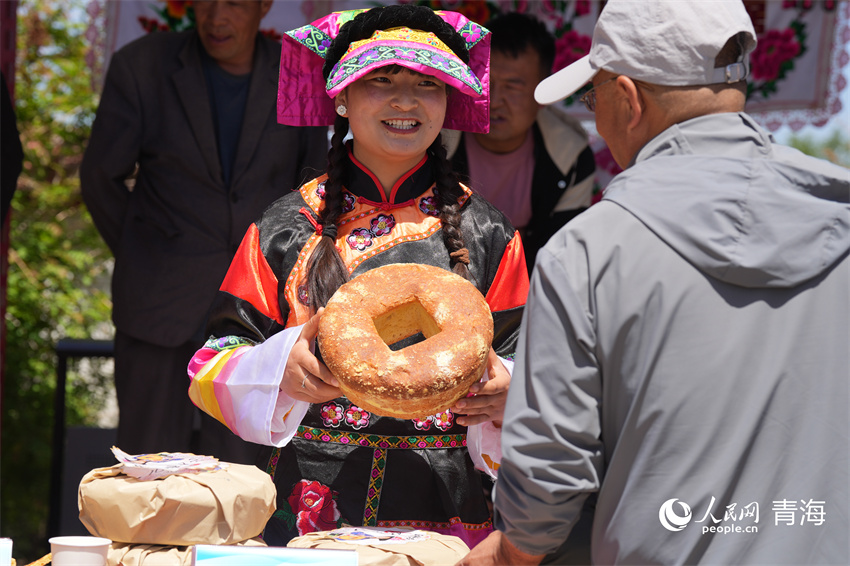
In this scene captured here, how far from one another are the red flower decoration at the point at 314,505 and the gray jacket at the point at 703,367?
0.77m

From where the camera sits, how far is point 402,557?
1.68m

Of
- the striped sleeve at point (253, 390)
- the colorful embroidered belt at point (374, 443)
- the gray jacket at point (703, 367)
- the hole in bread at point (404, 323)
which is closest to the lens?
the gray jacket at point (703, 367)

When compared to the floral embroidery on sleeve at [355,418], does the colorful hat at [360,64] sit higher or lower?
higher

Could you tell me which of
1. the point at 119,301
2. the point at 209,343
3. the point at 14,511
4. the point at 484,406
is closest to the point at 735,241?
the point at 484,406

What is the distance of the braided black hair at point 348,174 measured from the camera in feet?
7.02

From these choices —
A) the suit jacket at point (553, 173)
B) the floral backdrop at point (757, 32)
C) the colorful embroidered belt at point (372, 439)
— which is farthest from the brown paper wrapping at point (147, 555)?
the floral backdrop at point (757, 32)

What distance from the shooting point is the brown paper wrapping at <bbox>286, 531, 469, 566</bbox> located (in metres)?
1.67

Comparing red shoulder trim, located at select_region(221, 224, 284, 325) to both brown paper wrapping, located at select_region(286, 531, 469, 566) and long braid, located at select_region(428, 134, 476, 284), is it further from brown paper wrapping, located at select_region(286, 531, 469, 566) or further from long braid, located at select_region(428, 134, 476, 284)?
brown paper wrapping, located at select_region(286, 531, 469, 566)

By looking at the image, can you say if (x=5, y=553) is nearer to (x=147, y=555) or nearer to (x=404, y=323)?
(x=147, y=555)

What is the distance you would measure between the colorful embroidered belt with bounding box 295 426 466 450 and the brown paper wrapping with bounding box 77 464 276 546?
1.29ft

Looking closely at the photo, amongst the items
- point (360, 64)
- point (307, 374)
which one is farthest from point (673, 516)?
point (360, 64)

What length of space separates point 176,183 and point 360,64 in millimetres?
2180

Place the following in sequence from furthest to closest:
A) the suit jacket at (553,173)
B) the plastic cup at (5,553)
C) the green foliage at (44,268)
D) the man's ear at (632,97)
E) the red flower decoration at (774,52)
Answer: the green foliage at (44,268) → the red flower decoration at (774,52) → the suit jacket at (553,173) → the plastic cup at (5,553) → the man's ear at (632,97)

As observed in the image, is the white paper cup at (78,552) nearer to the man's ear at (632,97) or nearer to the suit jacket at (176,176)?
the man's ear at (632,97)
